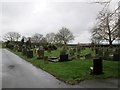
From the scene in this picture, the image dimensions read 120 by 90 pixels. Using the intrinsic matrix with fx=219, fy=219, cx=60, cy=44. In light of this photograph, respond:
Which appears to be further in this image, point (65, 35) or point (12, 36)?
point (12, 36)

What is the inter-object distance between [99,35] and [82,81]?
2154 inches

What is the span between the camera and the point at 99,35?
6456 cm

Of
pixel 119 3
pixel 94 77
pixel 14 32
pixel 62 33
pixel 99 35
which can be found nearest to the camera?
pixel 94 77

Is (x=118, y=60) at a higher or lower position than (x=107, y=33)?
lower

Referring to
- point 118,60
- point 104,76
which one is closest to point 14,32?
point 118,60

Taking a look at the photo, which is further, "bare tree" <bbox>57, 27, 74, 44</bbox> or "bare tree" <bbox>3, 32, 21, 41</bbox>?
"bare tree" <bbox>3, 32, 21, 41</bbox>

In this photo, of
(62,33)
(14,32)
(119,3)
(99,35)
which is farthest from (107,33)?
(14,32)

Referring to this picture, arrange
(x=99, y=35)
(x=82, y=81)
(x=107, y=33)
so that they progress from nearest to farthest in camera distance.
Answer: (x=82, y=81)
(x=107, y=33)
(x=99, y=35)

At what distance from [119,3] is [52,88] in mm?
7784

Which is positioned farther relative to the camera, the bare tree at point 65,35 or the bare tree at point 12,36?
the bare tree at point 12,36

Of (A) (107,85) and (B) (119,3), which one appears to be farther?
(B) (119,3)

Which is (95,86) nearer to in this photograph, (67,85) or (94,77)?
(67,85)

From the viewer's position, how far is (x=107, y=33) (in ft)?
195

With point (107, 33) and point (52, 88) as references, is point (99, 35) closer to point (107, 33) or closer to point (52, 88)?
point (107, 33)
